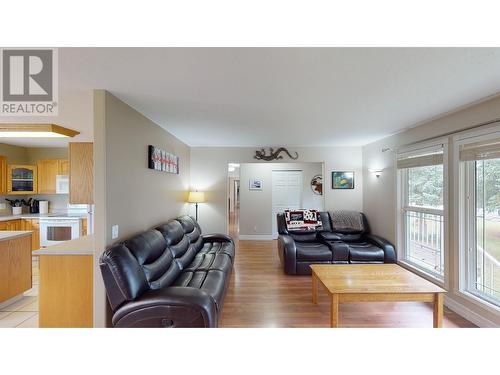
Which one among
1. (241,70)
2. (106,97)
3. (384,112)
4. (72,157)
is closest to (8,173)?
(72,157)

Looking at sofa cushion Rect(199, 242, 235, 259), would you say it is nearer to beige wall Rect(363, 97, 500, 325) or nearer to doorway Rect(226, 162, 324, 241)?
doorway Rect(226, 162, 324, 241)

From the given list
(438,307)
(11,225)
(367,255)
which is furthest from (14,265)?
(367,255)

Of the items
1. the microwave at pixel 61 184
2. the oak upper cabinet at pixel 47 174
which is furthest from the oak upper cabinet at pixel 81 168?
the oak upper cabinet at pixel 47 174

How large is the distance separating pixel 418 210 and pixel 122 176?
3.91 meters

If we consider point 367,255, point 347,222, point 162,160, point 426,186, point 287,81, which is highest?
point 287,81

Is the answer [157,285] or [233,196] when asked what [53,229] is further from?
[233,196]

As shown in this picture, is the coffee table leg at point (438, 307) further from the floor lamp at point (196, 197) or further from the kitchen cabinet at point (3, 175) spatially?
the kitchen cabinet at point (3, 175)

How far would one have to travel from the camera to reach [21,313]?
2699 mm

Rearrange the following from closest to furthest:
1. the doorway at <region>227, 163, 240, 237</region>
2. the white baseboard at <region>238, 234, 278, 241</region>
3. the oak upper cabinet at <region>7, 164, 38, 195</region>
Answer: the oak upper cabinet at <region>7, 164, 38, 195</region> < the white baseboard at <region>238, 234, 278, 241</region> < the doorway at <region>227, 163, 240, 237</region>

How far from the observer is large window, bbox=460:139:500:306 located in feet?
7.75

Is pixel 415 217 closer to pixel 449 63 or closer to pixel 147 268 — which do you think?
pixel 449 63

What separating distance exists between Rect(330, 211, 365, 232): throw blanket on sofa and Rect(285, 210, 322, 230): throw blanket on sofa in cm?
31

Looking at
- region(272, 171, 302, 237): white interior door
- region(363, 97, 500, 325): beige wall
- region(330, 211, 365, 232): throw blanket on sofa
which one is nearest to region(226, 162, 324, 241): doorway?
region(272, 171, 302, 237): white interior door
